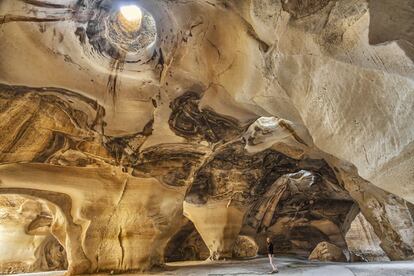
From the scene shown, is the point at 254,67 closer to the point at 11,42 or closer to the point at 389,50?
the point at 389,50

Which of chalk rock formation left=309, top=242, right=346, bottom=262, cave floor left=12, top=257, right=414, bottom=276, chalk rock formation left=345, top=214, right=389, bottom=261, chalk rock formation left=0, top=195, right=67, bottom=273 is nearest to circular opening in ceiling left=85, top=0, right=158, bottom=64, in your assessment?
cave floor left=12, top=257, right=414, bottom=276

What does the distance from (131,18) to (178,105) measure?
183 cm

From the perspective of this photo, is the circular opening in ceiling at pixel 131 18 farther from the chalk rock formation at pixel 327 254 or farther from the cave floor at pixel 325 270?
the chalk rock formation at pixel 327 254

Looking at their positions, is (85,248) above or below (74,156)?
below

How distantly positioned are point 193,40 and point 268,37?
1.79m

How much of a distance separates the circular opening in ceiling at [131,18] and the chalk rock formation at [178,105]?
4 centimetres

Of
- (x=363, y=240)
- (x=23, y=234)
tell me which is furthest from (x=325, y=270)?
(x=363, y=240)

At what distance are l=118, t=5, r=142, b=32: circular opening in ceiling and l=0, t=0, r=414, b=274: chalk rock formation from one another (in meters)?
0.04

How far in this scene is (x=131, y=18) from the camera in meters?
5.50

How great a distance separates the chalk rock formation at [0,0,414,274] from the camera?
2.66 m

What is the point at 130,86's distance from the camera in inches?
222

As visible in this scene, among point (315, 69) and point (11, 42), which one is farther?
point (11, 42)

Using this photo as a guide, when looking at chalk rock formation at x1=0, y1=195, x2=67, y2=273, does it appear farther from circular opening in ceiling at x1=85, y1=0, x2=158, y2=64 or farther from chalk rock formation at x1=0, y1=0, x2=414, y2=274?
circular opening in ceiling at x1=85, y1=0, x2=158, y2=64

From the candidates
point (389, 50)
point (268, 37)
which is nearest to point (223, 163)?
point (268, 37)
